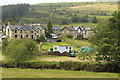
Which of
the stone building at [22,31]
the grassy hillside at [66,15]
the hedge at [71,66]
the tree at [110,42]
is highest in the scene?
the grassy hillside at [66,15]

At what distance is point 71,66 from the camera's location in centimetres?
2478

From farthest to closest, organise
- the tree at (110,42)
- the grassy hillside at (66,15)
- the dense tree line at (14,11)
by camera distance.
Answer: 1. the dense tree line at (14,11)
2. the grassy hillside at (66,15)
3. the tree at (110,42)

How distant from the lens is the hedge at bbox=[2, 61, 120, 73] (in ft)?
77.9

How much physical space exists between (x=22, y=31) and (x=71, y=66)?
87.7 feet

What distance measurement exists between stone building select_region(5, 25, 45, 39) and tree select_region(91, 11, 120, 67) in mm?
26813

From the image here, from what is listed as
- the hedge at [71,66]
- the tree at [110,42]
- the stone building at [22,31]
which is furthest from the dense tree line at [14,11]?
the tree at [110,42]

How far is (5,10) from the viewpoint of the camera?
94562mm

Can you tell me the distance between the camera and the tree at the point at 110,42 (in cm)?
2297

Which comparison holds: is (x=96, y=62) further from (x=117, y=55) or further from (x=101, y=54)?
(x=117, y=55)

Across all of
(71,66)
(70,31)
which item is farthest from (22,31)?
(71,66)

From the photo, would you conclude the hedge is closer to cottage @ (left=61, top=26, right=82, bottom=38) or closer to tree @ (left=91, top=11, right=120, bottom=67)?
tree @ (left=91, top=11, right=120, bottom=67)

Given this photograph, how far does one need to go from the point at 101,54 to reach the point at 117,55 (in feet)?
6.21

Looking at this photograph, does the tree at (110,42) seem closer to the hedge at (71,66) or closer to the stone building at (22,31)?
the hedge at (71,66)

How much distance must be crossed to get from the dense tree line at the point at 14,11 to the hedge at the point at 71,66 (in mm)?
69600
